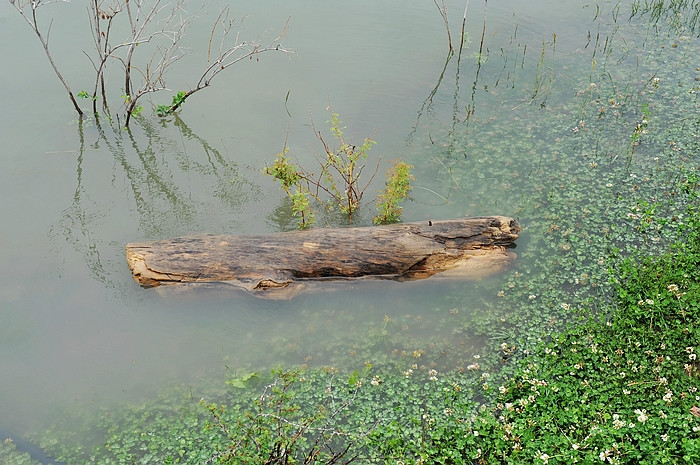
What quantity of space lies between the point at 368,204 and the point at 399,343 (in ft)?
6.61

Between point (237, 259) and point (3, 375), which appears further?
point (237, 259)

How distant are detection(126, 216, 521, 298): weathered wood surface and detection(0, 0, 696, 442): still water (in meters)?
0.18

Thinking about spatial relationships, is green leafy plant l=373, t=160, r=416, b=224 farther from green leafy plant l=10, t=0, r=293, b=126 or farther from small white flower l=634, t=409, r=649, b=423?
small white flower l=634, t=409, r=649, b=423

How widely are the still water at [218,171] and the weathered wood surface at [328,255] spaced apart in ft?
0.60

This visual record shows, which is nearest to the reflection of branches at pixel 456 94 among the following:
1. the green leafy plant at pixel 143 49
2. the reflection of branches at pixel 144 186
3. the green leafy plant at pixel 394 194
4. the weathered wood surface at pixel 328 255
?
the green leafy plant at pixel 394 194

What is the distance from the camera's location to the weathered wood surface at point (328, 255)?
6359 millimetres

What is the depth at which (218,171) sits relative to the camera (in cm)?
814

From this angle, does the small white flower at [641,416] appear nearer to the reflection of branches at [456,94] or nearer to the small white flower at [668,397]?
the small white flower at [668,397]

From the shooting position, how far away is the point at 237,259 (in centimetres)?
638

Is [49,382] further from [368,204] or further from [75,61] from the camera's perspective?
[75,61]

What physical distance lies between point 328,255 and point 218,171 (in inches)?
95.9

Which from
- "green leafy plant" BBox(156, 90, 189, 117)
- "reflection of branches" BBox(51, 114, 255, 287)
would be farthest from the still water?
"green leafy plant" BBox(156, 90, 189, 117)

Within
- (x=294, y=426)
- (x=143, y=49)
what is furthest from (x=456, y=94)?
(x=294, y=426)

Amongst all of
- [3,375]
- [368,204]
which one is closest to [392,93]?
[368,204]
